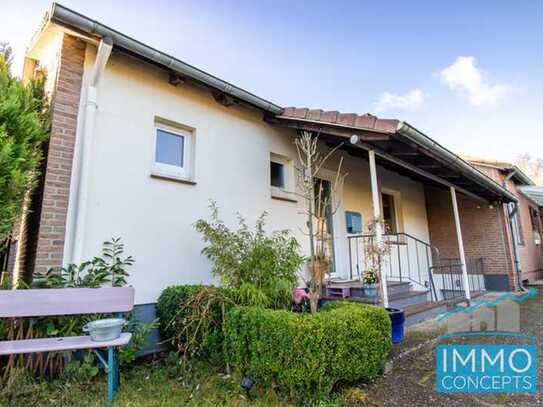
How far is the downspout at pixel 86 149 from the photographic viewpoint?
3.62 meters

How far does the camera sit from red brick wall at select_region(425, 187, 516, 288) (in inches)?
386

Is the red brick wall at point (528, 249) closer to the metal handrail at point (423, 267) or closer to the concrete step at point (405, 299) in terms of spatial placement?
the metal handrail at point (423, 267)

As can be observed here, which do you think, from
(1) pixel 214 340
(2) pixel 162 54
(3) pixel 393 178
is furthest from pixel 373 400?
(3) pixel 393 178

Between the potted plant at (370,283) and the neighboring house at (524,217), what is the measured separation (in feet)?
24.2

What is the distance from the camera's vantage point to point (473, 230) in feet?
34.0

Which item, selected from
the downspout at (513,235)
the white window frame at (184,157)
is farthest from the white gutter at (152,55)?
the downspout at (513,235)

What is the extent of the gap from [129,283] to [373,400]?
3.17 metres

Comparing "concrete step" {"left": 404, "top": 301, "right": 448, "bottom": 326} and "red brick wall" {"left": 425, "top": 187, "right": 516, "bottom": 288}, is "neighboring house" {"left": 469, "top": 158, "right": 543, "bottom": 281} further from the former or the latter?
"concrete step" {"left": 404, "top": 301, "right": 448, "bottom": 326}

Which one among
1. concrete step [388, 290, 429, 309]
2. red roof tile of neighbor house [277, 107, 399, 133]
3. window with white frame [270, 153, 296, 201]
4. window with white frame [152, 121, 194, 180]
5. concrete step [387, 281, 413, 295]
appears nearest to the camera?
red roof tile of neighbor house [277, 107, 399, 133]

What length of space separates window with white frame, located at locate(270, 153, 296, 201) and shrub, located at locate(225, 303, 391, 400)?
11.3ft

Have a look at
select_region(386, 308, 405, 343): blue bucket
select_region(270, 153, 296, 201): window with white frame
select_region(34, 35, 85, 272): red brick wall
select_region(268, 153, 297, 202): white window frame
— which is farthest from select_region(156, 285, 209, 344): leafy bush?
select_region(270, 153, 296, 201): window with white frame

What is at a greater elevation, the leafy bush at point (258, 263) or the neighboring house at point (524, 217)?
the neighboring house at point (524, 217)

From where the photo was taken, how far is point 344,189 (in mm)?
7668

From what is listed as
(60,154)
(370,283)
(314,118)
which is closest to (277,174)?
(314,118)
